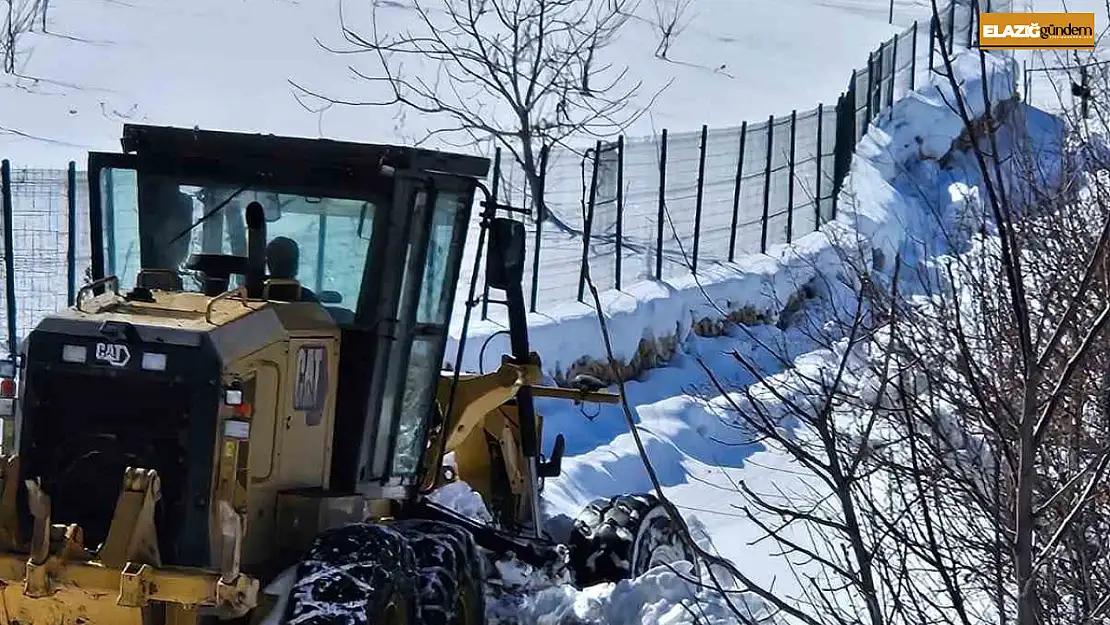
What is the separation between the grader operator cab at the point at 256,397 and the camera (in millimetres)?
5051

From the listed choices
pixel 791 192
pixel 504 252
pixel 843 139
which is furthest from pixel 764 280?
pixel 504 252

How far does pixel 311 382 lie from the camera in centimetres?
581

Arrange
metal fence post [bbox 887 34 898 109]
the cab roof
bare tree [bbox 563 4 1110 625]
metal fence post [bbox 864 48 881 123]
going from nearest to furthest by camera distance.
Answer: bare tree [bbox 563 4 1110 625] < the cab roof < metal fence post [bbox 864 48 881 123] < metal fence post [bbox 887 34 898 109]

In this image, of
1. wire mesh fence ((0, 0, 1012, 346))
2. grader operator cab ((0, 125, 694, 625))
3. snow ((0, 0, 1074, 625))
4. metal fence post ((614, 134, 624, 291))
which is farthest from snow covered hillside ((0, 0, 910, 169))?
grader operator cab ((0, 125, 694, 625))

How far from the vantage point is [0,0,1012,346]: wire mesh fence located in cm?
1362

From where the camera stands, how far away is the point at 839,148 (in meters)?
24.7

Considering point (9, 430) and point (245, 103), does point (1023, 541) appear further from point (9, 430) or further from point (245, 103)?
point (245, 103)

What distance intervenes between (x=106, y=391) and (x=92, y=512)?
0.40 m

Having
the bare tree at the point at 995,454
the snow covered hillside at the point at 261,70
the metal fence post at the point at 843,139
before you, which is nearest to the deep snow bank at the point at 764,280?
the metal fence post at the point at 843,139

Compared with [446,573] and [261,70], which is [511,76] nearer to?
[261,70]

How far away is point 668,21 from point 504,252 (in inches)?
1419

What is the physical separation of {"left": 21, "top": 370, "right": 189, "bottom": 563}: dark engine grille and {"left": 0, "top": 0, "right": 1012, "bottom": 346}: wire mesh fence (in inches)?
286

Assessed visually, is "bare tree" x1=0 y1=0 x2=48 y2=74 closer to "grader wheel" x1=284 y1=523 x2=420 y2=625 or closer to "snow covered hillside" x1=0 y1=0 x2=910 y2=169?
"snow covered hillside" x1=0 y1=0 x2=910 y2=169

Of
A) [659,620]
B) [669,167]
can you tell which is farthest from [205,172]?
[669,167]
